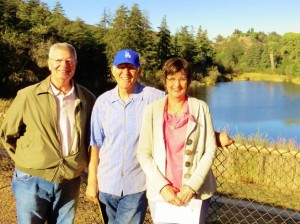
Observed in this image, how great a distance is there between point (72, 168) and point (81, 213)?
1.69 meters

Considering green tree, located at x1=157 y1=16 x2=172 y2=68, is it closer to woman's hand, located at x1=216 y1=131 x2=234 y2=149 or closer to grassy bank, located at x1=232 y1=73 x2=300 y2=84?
grassy bank, located at x1=232 y1=73 x2=300 y2=84

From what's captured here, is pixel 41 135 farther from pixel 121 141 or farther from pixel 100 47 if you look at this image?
pixel 100 47

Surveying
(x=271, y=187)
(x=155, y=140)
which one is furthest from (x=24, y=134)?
(x=271, y=187)

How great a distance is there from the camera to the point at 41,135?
2.31m

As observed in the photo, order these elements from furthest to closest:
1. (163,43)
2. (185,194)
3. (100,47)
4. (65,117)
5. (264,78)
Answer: (264,78)
(163,43)
(100,47)
(65,117)
(185,194)

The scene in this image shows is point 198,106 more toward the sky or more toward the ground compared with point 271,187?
more toward the sky

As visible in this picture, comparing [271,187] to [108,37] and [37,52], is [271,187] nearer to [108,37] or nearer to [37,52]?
[37,52]

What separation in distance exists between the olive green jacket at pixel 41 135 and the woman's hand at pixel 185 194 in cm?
69

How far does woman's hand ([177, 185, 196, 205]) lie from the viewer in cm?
203

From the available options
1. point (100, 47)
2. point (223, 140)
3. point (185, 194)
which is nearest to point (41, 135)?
point (185, 194)

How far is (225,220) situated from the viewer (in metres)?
4.77

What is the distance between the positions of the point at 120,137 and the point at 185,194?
51 cm

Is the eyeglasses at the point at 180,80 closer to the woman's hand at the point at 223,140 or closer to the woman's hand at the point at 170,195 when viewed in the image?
the woman's hand at the point at 223,140

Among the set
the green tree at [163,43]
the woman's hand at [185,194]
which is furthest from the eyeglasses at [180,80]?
the green tree at [163,43]
